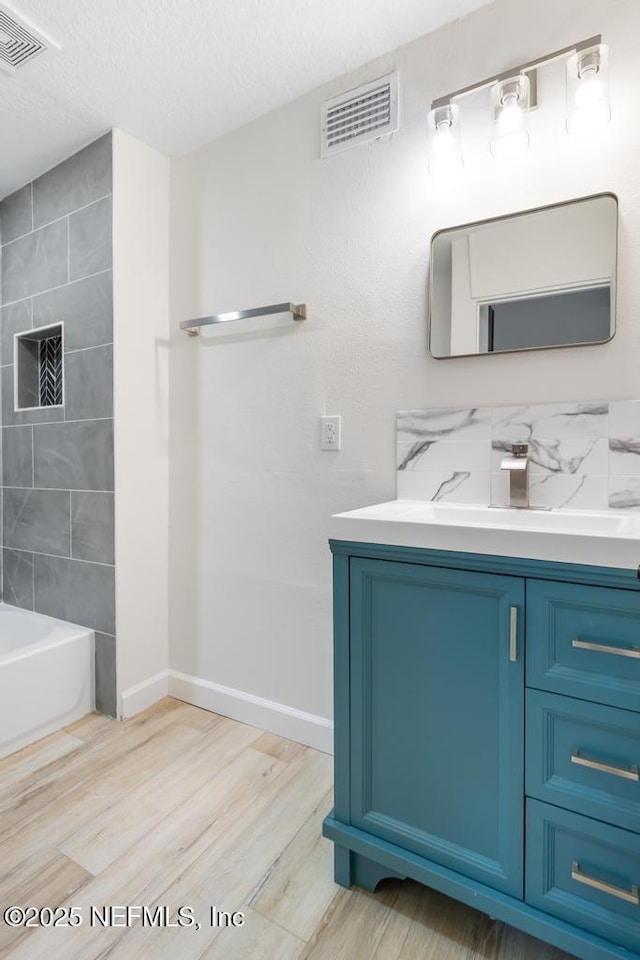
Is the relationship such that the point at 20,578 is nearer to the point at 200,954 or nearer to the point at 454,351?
the point at 200,954

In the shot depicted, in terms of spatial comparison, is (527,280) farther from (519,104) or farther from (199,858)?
(199,858)

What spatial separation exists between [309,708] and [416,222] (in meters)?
1.71

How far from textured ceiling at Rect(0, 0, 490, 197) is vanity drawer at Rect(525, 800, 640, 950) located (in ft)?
6.85

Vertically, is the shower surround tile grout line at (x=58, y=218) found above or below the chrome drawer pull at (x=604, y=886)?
above

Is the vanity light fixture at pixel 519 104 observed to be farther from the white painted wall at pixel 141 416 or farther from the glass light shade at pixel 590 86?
the white painted wall at pixel 141 416

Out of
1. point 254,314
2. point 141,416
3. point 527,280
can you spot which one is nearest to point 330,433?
point 254,314

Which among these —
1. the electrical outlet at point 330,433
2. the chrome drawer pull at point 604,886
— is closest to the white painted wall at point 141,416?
the electrical outlet at point 330,433

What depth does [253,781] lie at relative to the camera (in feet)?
5.35

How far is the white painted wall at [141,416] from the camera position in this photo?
2.01 m

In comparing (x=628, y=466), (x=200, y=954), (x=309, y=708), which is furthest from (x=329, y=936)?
(x=628, y=466)

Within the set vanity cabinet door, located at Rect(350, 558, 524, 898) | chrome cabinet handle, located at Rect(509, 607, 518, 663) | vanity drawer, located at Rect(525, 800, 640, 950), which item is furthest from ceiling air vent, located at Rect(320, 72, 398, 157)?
vanity drawer, located at Rect(525, 800, 640, 950)

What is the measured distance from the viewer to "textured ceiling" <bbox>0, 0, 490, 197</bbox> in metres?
1.45

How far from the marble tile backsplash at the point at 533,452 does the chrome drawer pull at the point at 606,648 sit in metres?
0.50

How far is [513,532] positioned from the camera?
970 mm
